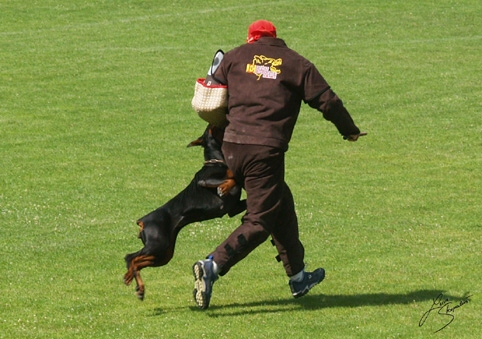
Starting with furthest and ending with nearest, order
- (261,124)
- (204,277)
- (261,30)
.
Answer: (261,30) < (261,124) < (204,277)

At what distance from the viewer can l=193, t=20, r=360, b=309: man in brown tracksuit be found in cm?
857

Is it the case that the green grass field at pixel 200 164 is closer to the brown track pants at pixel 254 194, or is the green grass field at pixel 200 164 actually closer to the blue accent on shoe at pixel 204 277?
the blue accent on shoe at pixel 204 277

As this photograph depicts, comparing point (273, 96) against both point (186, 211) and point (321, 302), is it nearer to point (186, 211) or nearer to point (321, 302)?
point (186, 211)

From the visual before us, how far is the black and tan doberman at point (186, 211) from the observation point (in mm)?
8820

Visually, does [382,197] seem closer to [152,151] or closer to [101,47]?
[152,151]

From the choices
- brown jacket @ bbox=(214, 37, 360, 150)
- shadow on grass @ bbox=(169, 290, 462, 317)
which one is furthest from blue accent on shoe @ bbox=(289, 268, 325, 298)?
brown jacket @ bbox=(214, 37, 360, 150)

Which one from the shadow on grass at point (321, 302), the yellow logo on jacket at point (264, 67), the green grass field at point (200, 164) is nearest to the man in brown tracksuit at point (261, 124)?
the yellow logo on jacket at point (264, 67)

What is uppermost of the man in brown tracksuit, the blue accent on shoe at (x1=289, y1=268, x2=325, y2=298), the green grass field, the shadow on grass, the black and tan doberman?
the man in brown tracksuit

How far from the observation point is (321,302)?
30.1ft

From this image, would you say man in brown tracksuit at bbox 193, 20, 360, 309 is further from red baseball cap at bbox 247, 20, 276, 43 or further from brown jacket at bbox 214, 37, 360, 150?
red baseball cap at bbox 247, 20, 276, 43

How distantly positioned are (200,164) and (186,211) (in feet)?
20.1

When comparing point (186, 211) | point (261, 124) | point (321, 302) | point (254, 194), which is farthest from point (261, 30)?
point (321, 302)

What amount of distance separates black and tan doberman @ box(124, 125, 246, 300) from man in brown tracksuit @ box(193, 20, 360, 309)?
193 mm

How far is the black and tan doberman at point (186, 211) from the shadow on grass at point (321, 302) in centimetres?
46
